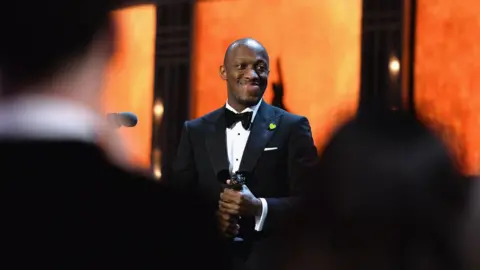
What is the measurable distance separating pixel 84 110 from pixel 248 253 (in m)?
0.60

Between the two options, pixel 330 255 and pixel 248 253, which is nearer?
pixel 330 255

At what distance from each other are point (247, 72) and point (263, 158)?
0.54ft

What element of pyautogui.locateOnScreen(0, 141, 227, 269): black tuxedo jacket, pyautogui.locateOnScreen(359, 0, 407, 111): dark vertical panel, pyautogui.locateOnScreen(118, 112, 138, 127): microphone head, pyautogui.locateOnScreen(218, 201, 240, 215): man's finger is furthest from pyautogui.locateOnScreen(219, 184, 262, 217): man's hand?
pyautogui.locateOnScreen(0, 141, 227, 269): black tuxedo jacket

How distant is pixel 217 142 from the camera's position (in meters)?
1.33

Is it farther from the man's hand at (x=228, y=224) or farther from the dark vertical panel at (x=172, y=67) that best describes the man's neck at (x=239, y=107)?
the dark vertical panel at (x=172, y=67)

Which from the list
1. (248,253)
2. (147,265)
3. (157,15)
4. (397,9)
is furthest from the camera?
(157,15)

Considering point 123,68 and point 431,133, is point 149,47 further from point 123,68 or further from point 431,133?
point 431,133

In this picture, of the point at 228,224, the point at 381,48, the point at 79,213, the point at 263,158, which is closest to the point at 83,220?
the point at 79,213

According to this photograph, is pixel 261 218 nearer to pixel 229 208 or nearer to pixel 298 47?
pixel 229 208

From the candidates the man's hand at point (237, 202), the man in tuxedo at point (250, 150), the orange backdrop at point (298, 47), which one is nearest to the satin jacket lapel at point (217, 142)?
the man in tuxedo at point (250, 150)

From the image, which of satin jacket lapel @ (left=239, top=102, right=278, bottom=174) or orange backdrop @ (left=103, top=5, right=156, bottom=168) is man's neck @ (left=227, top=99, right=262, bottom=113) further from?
orange backdrop @ (left=103, top=5, right=156, bottom=168)

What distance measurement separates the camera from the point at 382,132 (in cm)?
83

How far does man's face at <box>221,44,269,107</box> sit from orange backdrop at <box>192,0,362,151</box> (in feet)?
0.65

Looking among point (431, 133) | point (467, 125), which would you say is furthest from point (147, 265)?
point (467, 125)
